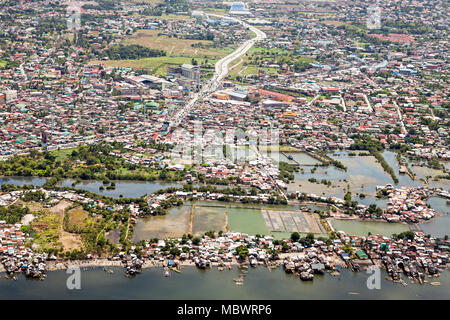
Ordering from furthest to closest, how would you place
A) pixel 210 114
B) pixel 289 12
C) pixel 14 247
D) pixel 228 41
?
pixel 289 12
pixel 228 41
pixel 210 114
pixel 14 247

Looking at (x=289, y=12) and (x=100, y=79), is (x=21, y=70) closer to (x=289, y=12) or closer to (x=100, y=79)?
(x=100, y=79)

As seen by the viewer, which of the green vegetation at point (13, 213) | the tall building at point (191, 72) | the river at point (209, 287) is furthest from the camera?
the tall building at point (191, 72)

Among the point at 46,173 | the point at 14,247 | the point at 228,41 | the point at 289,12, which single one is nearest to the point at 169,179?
the point at 46,173

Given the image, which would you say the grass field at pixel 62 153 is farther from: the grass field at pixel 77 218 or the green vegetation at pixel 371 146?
the green vegetation at pixel 371 146
